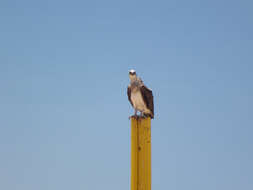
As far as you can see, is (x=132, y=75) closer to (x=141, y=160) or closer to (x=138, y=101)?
(x=138, y=101)

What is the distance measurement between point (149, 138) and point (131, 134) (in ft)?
1.07

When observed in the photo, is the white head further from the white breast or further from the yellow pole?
the yellow pole

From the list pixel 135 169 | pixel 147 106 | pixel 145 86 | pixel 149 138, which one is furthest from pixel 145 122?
pixel 145 86

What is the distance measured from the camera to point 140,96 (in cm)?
979

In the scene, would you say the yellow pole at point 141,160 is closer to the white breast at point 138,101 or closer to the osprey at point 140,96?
the osprey at point 140,96

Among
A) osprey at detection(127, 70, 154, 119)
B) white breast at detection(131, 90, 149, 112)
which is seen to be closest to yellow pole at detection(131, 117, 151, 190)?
osprey at detection(127, 70, 154, 119)

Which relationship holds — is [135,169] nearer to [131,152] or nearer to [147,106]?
[131,152]

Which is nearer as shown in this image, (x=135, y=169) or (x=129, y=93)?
(x=135, y=169)

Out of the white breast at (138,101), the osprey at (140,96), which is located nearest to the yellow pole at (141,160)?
the osprey at (140,96)

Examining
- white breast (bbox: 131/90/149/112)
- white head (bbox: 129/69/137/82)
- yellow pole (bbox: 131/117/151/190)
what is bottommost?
yellow pole (bbox: 131/117/151/190)

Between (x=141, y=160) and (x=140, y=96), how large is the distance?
3.98m

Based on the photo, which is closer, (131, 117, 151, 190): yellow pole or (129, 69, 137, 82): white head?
(131, 117, 151, 190): yellow pole

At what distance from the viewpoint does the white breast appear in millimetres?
9562

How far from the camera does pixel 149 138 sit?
6.04 m
